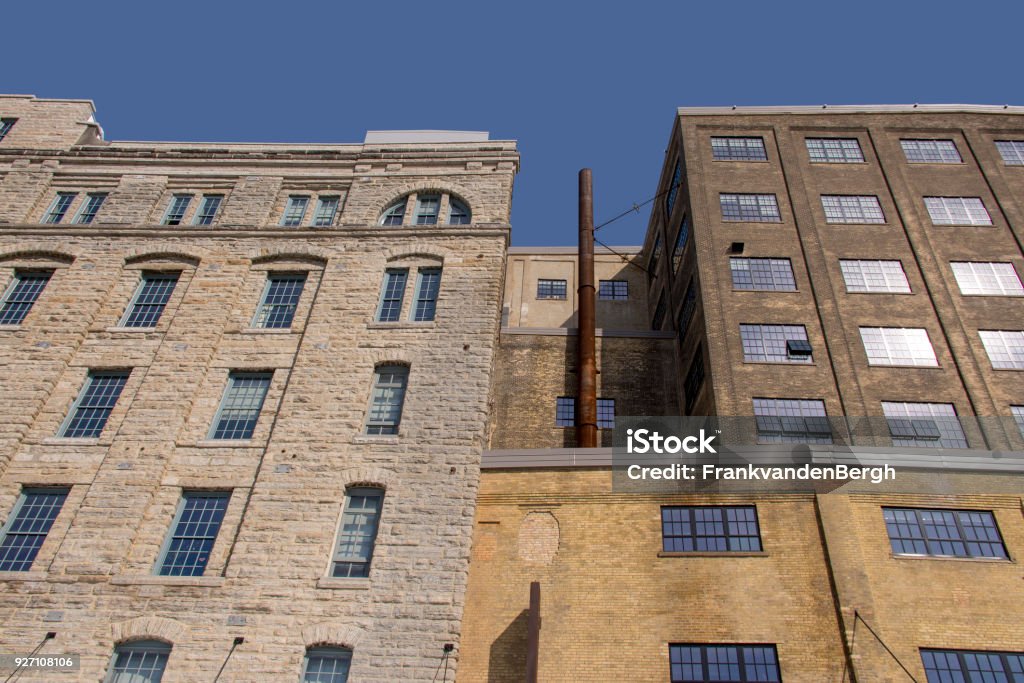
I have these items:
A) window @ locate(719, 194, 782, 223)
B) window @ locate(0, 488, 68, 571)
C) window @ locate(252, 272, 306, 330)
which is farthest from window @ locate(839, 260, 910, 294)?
window @ locate(0, 488, 68, 571)

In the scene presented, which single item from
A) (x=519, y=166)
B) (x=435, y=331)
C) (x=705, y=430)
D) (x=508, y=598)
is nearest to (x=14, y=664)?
(x=508, y=598)

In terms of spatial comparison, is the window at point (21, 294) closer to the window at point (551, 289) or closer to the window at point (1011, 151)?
the window at point (551, 289)

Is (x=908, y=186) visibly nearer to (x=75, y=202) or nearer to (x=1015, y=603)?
(x=1015, y=603)

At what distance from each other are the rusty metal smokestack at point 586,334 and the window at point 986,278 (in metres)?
13.1

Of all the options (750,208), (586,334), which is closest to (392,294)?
(586,334)

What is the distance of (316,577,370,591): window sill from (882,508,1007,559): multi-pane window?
40.3 feet

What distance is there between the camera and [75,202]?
25.9 metres

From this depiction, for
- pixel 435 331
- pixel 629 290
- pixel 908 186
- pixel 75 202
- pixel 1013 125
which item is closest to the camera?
pixel 435 331

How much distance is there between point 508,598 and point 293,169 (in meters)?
17.5

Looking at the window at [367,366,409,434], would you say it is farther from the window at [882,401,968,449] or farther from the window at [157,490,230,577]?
the window at [882,401,968,449]

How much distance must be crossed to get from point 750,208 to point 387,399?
16568mm

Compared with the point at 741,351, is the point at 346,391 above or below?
below

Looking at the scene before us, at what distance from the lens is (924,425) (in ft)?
73.6

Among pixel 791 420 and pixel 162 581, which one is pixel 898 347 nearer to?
pixel 791 420
